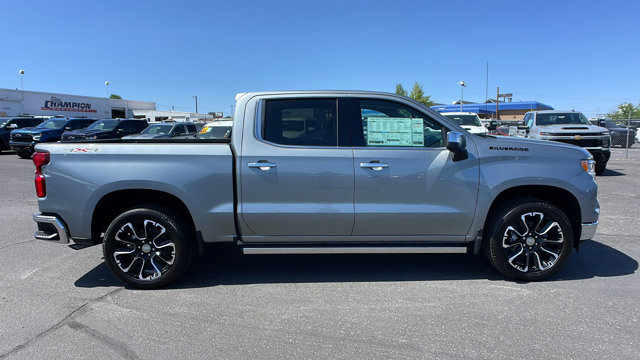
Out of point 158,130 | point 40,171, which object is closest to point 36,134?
point 158,130

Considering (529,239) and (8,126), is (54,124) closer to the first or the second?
(8,126)

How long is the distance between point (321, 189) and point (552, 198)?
254 cm

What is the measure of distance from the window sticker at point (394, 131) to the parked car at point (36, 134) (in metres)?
17.8

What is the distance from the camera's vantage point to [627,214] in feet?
23.5

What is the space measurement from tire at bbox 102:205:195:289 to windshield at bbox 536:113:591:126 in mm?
12582

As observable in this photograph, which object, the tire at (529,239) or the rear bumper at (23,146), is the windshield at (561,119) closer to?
the tire at (529,239)

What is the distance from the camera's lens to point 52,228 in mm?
4082

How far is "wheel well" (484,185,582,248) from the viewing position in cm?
424

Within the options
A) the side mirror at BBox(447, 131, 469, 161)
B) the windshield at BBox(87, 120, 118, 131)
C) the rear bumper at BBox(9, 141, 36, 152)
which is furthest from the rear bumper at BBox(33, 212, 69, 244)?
the rear bumper at BBox(9, 141, 36, 152)

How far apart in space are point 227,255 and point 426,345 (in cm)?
295

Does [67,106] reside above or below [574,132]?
above

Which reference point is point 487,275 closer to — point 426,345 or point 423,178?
point 423,178

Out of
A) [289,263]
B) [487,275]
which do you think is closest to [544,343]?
[487,275]

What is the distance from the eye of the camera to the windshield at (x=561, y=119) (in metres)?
13.0
